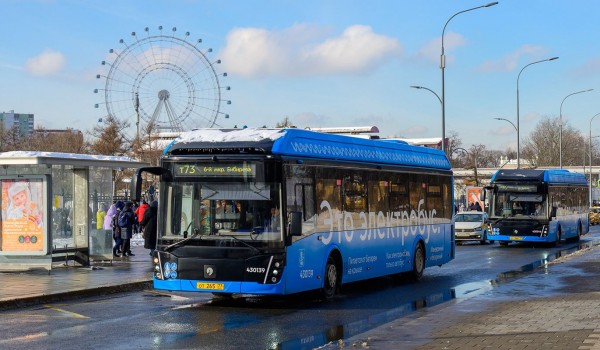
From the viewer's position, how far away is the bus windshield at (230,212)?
15.1 meters

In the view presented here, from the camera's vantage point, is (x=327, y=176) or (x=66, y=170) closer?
(x=327, y=176)

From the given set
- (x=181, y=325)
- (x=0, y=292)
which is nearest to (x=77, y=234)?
(x=0, y=292)

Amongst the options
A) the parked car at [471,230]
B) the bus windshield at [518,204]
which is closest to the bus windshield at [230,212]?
the bus windshield at [518,204]

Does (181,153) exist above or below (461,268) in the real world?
above

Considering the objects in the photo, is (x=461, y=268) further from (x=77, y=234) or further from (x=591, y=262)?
(x=77, y=234)

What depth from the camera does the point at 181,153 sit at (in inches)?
619

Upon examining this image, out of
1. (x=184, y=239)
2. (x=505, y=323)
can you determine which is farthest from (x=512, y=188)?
(x=505, y=323)

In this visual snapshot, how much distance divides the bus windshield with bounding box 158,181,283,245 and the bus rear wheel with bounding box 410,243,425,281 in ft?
23.6

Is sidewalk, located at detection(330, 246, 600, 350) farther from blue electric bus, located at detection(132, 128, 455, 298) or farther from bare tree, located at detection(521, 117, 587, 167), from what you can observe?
bare tree, located at detection(521, 117, 587, 167)

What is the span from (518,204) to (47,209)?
20.9 meters

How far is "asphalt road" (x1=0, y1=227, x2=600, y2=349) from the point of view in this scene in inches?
481

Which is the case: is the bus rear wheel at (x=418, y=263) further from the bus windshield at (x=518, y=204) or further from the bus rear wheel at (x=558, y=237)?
the bus rear wheel at (x=558, y=237)

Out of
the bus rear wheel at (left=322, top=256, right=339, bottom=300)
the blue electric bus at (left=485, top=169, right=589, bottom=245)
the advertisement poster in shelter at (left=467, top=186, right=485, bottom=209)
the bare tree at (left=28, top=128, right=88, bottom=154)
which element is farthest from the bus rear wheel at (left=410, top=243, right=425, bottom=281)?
the bare tree at (left=28, top=128, right=88, bottom=154)

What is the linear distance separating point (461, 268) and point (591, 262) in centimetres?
372
